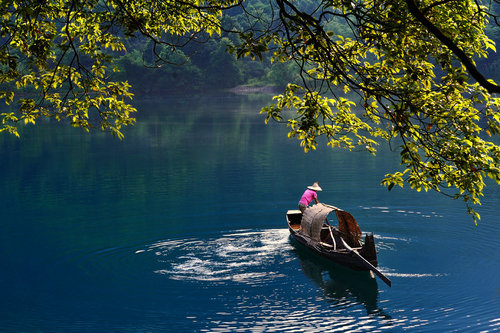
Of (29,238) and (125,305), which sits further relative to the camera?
(29,238)

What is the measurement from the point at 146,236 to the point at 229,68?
105 meters

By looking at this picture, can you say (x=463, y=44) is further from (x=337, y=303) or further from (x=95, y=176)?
(x=95, y=176)

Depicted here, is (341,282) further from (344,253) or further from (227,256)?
(227,256)

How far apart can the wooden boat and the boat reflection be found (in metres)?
0.33

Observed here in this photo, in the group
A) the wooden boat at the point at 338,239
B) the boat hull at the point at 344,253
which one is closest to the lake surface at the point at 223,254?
the boat hull at the point at 344,253

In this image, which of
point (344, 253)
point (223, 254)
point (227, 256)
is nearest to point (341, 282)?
point (344, 253)

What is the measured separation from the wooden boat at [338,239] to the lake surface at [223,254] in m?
0.49

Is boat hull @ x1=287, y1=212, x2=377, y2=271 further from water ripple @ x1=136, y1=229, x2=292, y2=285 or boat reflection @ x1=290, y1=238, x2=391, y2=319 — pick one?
water ripple @ x1=136, y1=229, x2=292, y2=285

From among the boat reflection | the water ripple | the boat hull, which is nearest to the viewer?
the boat reflection

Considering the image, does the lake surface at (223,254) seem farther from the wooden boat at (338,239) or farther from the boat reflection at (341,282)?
the wooden boat at (338,239)

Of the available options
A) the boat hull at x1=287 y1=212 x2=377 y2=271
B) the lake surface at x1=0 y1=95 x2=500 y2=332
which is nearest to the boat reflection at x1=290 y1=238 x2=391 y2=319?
the lake surface at x1=0 y1=95 x2=500 y2=332

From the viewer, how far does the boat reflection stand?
14719 mm

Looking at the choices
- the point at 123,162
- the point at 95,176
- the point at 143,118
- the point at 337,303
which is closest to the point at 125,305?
the point at 337,303

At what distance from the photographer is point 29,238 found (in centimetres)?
2123
